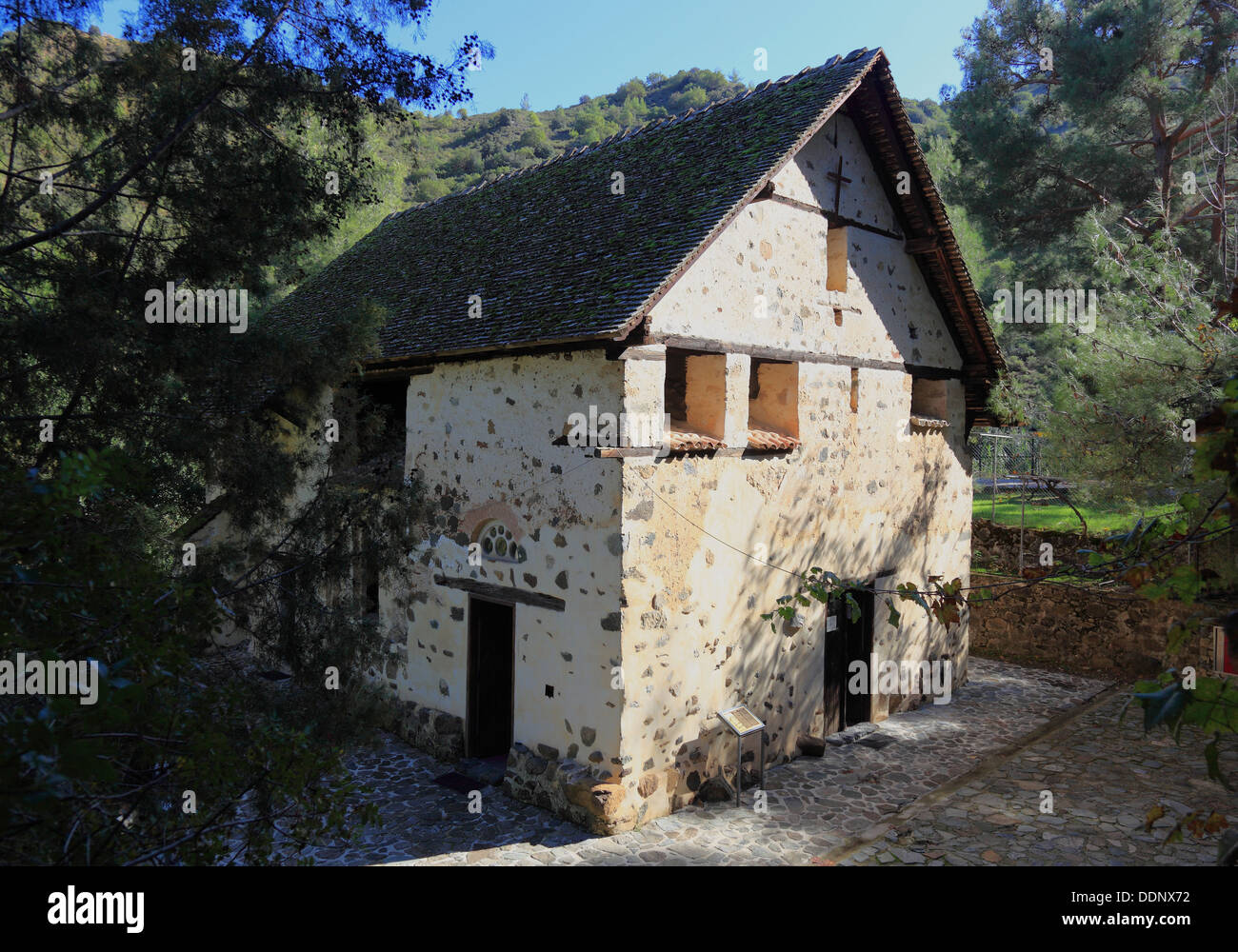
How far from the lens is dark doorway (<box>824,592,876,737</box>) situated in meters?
10.4

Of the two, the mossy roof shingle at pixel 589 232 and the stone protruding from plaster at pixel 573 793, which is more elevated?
the mossy roof shingle at pixel 589 232

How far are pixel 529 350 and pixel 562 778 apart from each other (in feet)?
14.7

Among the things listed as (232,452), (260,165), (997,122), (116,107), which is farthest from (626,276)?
(997,122)

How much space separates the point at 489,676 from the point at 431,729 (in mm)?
982

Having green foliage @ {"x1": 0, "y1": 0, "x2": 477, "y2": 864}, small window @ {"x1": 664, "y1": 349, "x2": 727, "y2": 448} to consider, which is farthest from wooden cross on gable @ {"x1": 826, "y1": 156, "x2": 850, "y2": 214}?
green foliage @ {"x1": 0, "y1": 0, "x2": 477, "y2": 864}

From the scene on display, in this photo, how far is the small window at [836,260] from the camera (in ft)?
33.3

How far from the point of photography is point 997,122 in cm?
1819

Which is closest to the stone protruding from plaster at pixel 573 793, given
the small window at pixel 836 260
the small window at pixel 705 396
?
the small window at pixel 705 396

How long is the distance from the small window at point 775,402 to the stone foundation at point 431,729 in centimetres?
505

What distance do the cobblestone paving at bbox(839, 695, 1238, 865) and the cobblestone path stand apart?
22mm

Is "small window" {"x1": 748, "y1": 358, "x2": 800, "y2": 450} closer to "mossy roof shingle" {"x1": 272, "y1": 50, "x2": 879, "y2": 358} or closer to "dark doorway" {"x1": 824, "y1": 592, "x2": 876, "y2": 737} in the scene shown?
"mossy roof shingle" {"x1": 272, "y1": 50, "x2": 879, "y2": 358}

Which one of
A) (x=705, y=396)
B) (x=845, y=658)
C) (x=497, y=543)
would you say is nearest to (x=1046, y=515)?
(x=845, y=658)

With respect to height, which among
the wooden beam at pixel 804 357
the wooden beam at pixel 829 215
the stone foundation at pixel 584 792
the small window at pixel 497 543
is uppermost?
the wooden beam at pixel 829 215

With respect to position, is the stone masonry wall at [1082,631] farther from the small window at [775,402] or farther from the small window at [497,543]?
the small window at [497,543]
